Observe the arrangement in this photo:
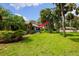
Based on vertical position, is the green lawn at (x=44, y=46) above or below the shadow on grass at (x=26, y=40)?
below

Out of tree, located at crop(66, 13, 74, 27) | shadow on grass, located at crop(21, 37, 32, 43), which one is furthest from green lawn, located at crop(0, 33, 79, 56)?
tree, located at crop(66, 13, 74, 27)

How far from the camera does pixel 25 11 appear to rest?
4035 mm

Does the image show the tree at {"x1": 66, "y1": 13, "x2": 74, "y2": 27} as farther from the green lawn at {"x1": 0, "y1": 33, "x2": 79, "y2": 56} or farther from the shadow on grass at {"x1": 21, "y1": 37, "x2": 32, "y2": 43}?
the shadow on grass at {"x1": 21, "y1": 37, "x2": 32, "y2": 43}

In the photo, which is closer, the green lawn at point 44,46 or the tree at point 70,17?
the green lawn at point 44,46

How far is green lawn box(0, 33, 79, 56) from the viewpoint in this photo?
12.0 ft

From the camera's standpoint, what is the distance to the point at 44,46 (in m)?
4.05

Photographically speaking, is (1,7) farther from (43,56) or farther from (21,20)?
(43,56)

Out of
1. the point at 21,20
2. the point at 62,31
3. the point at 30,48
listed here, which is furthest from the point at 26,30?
the point at 62,31

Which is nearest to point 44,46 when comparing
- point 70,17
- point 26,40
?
point 26,40

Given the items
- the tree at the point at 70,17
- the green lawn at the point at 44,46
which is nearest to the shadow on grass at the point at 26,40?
the green lawn at the point at 44,46

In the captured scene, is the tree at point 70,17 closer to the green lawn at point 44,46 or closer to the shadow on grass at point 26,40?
the green lawn at point 44,46

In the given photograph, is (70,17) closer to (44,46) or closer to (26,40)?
(44,46)

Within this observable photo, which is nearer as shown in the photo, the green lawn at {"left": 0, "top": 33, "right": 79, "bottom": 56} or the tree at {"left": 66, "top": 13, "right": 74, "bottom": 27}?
the green lawn at {"left": 0, "top": 33, "right": 79, "bottom": 56}

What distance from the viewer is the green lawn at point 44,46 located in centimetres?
367
